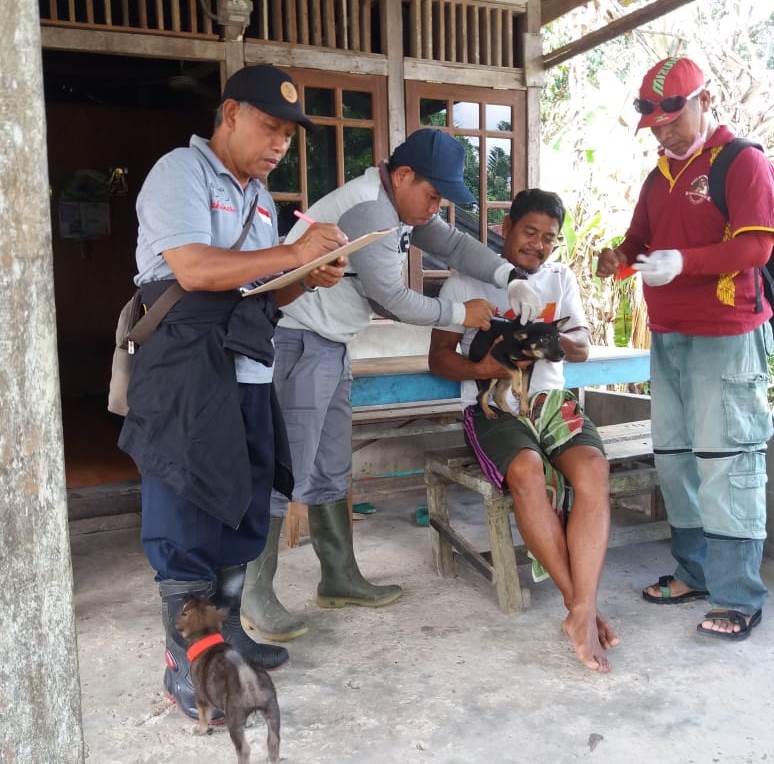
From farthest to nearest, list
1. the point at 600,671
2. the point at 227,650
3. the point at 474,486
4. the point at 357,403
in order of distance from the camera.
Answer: the point at 357,403
the point at 474,486
the point at 600,671
the point at 227,650

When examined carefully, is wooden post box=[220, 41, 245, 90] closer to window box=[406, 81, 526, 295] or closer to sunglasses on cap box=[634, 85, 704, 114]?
window box=[406, 81, 526, 295]

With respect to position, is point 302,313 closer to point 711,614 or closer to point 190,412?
point 190,412

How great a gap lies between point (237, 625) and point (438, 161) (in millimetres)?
1873

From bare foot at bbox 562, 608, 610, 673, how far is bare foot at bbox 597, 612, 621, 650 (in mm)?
46

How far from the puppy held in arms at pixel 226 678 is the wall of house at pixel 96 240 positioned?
22.8ft

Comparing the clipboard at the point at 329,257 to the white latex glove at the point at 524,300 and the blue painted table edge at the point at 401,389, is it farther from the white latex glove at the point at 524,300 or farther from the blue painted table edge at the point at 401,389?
the blue painted table edge at the point at 401,389

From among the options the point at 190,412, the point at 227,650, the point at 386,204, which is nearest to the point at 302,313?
the point at 386,204

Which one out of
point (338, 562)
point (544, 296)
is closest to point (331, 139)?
point (544, 296)

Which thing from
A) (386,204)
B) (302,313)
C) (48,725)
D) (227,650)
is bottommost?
(227,650)

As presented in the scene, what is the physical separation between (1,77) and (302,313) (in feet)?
6.31

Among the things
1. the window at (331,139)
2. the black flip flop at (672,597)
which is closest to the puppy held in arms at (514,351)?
the black flip flop at (672,597)

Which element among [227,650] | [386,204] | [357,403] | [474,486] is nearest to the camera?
[227,650]

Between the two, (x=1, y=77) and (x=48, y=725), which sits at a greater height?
(x=1, y=77)

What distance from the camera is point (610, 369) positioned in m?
4.33
